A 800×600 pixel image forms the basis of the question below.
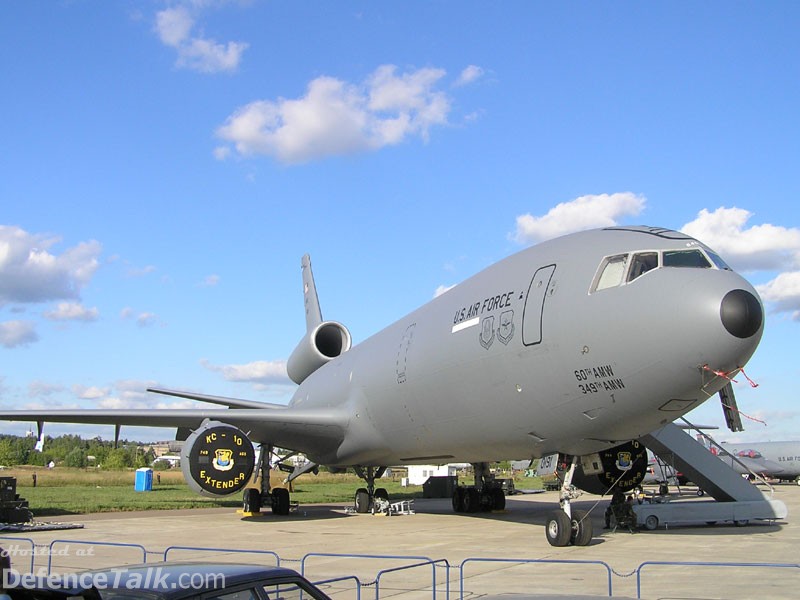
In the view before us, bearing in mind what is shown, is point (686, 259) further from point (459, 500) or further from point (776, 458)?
point (776, 458)

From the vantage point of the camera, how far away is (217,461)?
18375mm

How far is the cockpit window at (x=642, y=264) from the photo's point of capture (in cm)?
1209

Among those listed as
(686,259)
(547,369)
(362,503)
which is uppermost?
(686,259)

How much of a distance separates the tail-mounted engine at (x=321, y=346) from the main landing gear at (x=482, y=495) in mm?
6346

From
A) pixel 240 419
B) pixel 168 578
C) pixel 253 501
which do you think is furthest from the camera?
pixel 253 501

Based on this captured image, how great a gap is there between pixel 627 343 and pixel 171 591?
8.85 metres

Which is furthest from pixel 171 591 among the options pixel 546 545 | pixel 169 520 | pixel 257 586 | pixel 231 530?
pixel 169 520

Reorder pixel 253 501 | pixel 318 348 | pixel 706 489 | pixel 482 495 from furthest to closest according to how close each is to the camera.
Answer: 1. pixel 318 348
2. pixel 482 495
3. pixel 253 501
4. pixel 706 489

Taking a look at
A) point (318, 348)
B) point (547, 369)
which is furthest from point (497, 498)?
point (547, 369)

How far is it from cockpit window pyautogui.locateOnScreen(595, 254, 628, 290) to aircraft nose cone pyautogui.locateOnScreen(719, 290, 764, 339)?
5.54ft

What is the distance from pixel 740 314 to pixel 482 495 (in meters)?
13.6

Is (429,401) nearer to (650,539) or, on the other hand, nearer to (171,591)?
(650,539)

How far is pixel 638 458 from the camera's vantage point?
16078 mm

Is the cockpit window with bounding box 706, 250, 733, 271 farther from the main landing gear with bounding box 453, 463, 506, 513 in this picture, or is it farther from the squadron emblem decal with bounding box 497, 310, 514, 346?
the main landing gear with bounding box 453, 463, 506, 513
